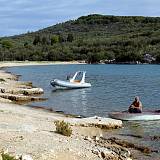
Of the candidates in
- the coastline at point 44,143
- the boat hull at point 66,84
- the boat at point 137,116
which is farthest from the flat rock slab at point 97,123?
the boat hull at point 66,84

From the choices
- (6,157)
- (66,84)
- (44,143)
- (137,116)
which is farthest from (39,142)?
(66,84)

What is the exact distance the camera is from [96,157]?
1680cm

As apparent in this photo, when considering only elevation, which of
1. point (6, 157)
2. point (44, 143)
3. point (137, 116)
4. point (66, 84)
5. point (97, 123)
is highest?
point (6, 157)

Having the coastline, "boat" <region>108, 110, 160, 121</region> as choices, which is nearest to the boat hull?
"boat" <region>108, 110, 160, 121</region>

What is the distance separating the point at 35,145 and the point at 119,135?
859 cm

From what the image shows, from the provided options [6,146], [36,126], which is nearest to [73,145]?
[6,146]

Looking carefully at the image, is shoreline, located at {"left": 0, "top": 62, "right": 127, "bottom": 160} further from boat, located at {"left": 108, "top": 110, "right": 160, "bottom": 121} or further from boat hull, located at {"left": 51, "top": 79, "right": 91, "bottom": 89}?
boat hull, located at {"left": 51, "top": 79, "right": 91, "bottom": 89}

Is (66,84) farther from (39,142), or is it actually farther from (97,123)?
(39,142)

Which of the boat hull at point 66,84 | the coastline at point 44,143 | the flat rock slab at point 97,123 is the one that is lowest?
the boat hull at point 66,84

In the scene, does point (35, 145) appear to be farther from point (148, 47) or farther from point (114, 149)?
point (148, 47)

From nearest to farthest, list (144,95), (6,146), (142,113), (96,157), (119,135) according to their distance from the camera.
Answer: (6,146), (96,157), (119,135), (142,113), (144,95)

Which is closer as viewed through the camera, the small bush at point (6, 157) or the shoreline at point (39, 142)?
the small bush at point (6, 157)

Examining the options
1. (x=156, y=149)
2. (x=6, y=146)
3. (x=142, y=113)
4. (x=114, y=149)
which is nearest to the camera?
(x=6, y=146)

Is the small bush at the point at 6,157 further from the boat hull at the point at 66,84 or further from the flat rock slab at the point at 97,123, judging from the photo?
the boat hull at the point at 66,84
